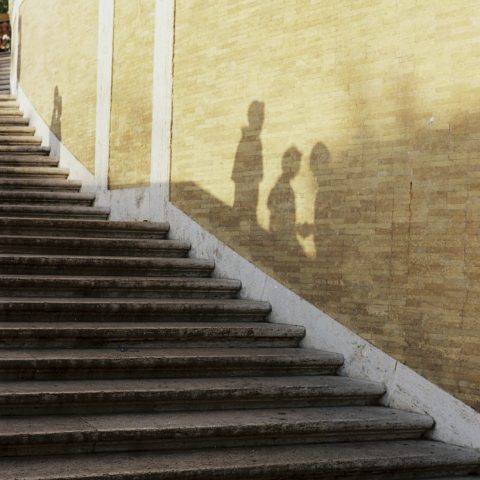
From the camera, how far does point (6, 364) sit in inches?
199

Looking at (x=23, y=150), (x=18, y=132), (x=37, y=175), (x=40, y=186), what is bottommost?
(x=40, y=186)

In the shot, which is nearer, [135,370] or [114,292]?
[135,370]

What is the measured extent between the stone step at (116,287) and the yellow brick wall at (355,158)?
0.38 m

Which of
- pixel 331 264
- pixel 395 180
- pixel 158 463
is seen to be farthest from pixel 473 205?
pixel 158 463

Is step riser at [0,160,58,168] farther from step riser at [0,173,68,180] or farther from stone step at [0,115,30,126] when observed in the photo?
stone step at [0,115,30,126]

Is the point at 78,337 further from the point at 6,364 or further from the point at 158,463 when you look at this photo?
the point at 158,463

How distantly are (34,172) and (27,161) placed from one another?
1.64 feet

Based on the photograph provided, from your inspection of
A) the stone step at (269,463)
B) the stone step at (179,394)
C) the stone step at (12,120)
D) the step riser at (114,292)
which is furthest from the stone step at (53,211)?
the stone step at (269,463)

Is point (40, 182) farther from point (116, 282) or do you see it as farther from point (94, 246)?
point (116, 282)

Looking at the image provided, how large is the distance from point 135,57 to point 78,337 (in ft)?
12.8

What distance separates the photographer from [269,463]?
4582 mm

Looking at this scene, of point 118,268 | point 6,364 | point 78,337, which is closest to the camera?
point 6,364

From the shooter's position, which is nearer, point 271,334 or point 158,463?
point 158,463

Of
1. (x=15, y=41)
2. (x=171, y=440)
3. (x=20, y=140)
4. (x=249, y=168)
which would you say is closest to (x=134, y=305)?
(x=249, y=168)
